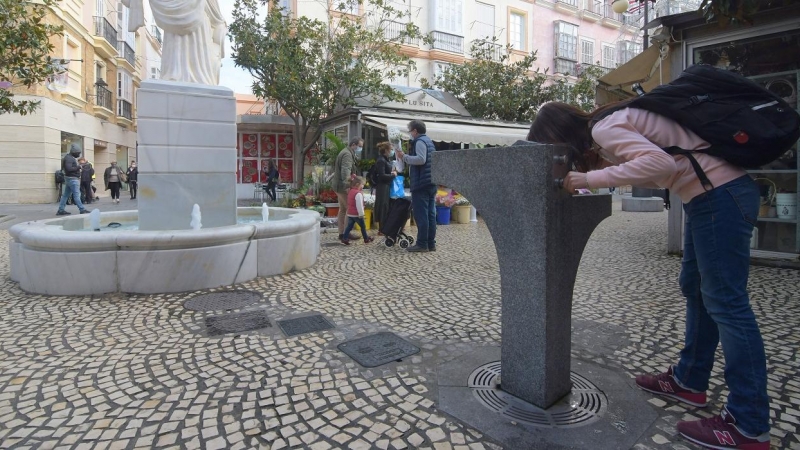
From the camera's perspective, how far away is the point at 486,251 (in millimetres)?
7090

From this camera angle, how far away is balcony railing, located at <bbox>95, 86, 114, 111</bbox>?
22906 millimetres

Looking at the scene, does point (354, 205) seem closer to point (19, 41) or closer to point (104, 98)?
point (19, 41)

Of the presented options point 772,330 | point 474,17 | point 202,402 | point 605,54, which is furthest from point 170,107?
point 605,54

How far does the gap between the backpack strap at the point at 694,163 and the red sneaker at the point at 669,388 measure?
3.53 ft

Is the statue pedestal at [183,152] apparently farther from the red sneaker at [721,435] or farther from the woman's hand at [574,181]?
the red sneaker at [721,435]

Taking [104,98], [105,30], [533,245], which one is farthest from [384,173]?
[105,30]

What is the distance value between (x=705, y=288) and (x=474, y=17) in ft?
78.6

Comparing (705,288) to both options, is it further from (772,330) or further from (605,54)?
(605,54)

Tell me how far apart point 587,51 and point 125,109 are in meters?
27.3

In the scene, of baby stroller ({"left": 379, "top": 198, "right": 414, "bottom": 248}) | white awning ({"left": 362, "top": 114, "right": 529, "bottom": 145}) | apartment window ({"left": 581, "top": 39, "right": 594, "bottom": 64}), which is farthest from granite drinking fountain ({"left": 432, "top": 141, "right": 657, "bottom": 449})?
apartment window ({"left": 581, "top": 39, "right": 594, "bottom": 64})

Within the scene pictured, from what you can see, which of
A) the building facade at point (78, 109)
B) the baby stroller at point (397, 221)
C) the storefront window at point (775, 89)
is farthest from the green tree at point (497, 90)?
the building facade at point (78, 109)

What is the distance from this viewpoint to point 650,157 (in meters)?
1.91

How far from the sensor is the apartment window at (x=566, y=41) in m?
26.1

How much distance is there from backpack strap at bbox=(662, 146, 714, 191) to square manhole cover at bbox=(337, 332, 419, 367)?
185 cm
